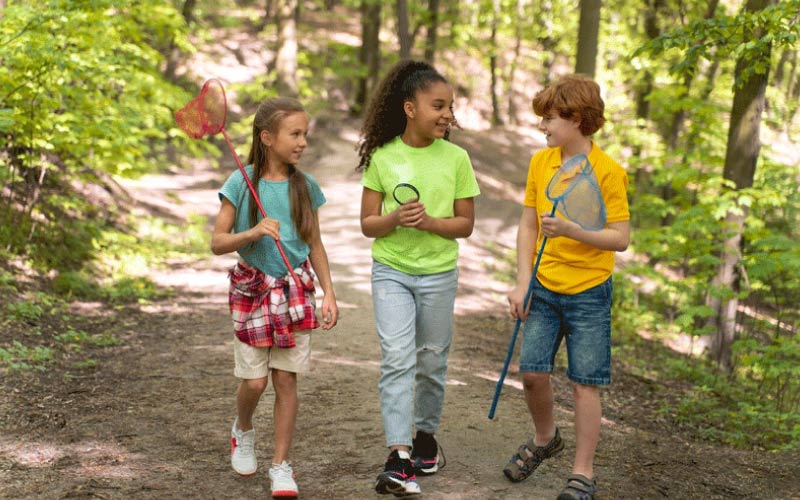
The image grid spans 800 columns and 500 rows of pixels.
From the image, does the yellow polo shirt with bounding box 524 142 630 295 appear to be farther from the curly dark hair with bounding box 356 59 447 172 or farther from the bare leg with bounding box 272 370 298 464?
the bare leg with bounding box 272 370 298 464

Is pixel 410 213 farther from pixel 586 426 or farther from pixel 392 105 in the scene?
pixel 586 426

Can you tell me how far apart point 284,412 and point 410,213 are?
110cm

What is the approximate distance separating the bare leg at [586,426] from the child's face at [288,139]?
1696 mm

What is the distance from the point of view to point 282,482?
369 centimetres

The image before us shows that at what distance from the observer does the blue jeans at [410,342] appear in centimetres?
372

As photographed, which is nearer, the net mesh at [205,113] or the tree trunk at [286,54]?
the net mesh at [205,113]

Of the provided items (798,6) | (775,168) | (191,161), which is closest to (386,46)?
(191,161)

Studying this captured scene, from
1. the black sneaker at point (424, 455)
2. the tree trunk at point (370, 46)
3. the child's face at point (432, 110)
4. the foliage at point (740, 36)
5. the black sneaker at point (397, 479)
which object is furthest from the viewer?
the tree trunk at point (370, 46)

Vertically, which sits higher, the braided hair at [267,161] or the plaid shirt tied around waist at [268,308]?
the braided hair at [267,161]

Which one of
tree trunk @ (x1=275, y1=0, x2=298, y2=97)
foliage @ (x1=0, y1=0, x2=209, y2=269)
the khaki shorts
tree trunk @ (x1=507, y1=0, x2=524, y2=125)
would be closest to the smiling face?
the khaki shorts

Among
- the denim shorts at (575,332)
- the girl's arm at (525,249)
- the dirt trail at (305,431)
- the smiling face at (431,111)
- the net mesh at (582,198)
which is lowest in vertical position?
the dirt trail at (305,431)

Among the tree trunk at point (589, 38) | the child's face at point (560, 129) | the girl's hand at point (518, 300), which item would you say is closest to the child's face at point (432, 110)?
the child's face at point (560, 129)

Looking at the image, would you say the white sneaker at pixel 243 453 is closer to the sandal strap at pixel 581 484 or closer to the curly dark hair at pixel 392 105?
the curly dark hair at pixel 392 105

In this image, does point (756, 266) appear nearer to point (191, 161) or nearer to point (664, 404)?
point (664, 404)
